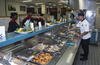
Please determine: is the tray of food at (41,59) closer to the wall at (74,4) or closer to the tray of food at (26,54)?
the tray of food at (26,54)

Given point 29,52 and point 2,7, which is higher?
point 2,7

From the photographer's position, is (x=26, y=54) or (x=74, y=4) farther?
(x=74, y=4)

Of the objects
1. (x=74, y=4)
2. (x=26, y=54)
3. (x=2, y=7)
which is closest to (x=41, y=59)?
(x=26, y=54)

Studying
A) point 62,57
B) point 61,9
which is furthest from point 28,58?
point 61,9

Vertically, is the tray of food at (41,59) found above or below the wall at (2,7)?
below

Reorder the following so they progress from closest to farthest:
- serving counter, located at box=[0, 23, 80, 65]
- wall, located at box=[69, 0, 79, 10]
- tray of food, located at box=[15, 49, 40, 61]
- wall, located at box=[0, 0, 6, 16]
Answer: serving counter, located at box=[0, 23, 80, 65]
tray of food, located at box=[15, 49, 40, 61]
wall, located at box=[0, 0, 6, 16]
wall, located at box=[69, 0, 79, 10]

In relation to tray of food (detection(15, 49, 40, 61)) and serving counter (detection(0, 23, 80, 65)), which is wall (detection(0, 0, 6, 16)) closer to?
serving counter (detection(0, 23, 80, 65))

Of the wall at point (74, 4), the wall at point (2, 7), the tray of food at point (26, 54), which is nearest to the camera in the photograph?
the tray of food at point (26, 54)

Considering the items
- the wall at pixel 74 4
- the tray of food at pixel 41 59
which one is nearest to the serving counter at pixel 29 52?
the tray of food at pixel 41 59

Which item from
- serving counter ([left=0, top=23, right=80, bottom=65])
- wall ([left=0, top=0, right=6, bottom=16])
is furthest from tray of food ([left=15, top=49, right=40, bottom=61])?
wall ([left=0, top=0, right=6, bottom=16])

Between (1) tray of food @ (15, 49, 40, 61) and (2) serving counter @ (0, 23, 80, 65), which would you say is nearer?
(2) serving counter @ (0, 23, 80, 65)

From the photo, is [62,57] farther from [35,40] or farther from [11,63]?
[11,63]

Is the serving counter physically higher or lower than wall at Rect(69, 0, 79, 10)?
lower

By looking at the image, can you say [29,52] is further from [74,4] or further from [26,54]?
[74,4]
